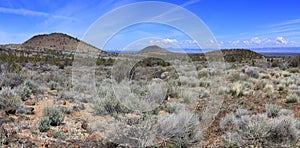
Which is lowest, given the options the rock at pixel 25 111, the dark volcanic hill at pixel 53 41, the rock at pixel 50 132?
the rock at pixel 50 132

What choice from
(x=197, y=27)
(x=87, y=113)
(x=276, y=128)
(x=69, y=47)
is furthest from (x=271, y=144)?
(x=69, y=47)

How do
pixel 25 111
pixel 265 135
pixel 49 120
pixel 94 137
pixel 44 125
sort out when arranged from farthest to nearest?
pixel 25 111
pixel 49 120
pixel 44 125
pixel 94 137
pixel 265 135

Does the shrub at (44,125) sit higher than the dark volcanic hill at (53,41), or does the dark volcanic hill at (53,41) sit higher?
the dark volcanic hill at (53,41)

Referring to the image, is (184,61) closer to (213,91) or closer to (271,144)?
(213,91)

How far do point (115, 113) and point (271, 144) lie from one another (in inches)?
157

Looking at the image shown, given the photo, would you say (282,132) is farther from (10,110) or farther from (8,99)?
(8,99)

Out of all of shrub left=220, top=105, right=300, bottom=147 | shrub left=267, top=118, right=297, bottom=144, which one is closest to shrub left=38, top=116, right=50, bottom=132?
shrub left=220, top=105, right=300, bottom=147

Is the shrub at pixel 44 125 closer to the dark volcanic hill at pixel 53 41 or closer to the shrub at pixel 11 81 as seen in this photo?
the shrub at pixel 11 81

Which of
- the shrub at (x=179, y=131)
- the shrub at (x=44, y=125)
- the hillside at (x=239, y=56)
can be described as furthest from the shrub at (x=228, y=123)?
the hillside at (x=239, y=56)

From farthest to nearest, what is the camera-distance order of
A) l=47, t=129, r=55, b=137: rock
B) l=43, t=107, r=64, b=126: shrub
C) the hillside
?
1. the hillside
2. l=43, t=107, r=64, b=126: shrub
3. l=47, t=129, r=55, b=137: rock

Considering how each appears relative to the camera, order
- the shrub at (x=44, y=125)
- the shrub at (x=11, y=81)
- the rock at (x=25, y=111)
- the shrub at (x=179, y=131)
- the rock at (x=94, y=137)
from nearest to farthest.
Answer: the shrub at (x=179, y=131), the rock at (x=94, y=137), the shrub at (x=44, y=125), the rock at (x=25, y=111), the shrub at (x=11, y=81)

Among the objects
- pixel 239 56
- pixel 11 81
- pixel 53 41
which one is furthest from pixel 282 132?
pixel 53 41

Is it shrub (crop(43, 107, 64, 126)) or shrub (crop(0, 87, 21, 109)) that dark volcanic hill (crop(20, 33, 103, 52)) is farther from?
shrub (crop(43, 107, 64, 126))

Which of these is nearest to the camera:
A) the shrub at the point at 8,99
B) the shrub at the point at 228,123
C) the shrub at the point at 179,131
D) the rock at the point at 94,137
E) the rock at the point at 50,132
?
the shrub at the point at 179,131
